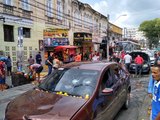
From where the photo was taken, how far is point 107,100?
16.9 feet

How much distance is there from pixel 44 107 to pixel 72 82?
1262mm

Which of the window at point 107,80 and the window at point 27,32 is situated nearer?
the window at point 107,80

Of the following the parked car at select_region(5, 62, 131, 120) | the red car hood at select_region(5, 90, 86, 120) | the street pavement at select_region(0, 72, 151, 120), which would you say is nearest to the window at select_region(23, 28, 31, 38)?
the street pavement at select_region(0, 72, 151, 120)


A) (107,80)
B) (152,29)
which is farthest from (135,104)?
(152,29)

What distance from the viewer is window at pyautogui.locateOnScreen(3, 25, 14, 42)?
1880 cm

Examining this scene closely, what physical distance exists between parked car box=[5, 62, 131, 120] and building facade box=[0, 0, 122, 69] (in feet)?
30.1

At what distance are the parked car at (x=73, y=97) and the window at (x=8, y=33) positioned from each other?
14.3 metres

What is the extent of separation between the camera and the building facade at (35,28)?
18484mm

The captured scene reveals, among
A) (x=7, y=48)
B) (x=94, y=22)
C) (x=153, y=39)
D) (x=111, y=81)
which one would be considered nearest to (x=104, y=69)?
(x=111, y=81)

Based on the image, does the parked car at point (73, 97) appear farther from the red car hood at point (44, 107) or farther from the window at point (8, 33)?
the window at point (8, 33)

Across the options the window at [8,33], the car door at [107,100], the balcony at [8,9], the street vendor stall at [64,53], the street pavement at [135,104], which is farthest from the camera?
the street vendor stall at [64,53]

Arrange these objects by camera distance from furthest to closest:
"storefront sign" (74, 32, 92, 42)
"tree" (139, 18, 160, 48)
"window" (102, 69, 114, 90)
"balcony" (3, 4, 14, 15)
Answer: "tree" (139, 18, 160, 48) < "storefront sign" (74, 32, 92, 42) < "balcony" (3, 4, 14, 15) < "window" (102, 69, 114, 90)

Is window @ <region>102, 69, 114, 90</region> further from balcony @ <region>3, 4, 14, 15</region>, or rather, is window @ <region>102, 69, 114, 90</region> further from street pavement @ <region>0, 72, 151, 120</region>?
balcony @ <region>3, 4, 14, 15</region>

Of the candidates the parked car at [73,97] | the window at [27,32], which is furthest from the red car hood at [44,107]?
the window at [27,32]
